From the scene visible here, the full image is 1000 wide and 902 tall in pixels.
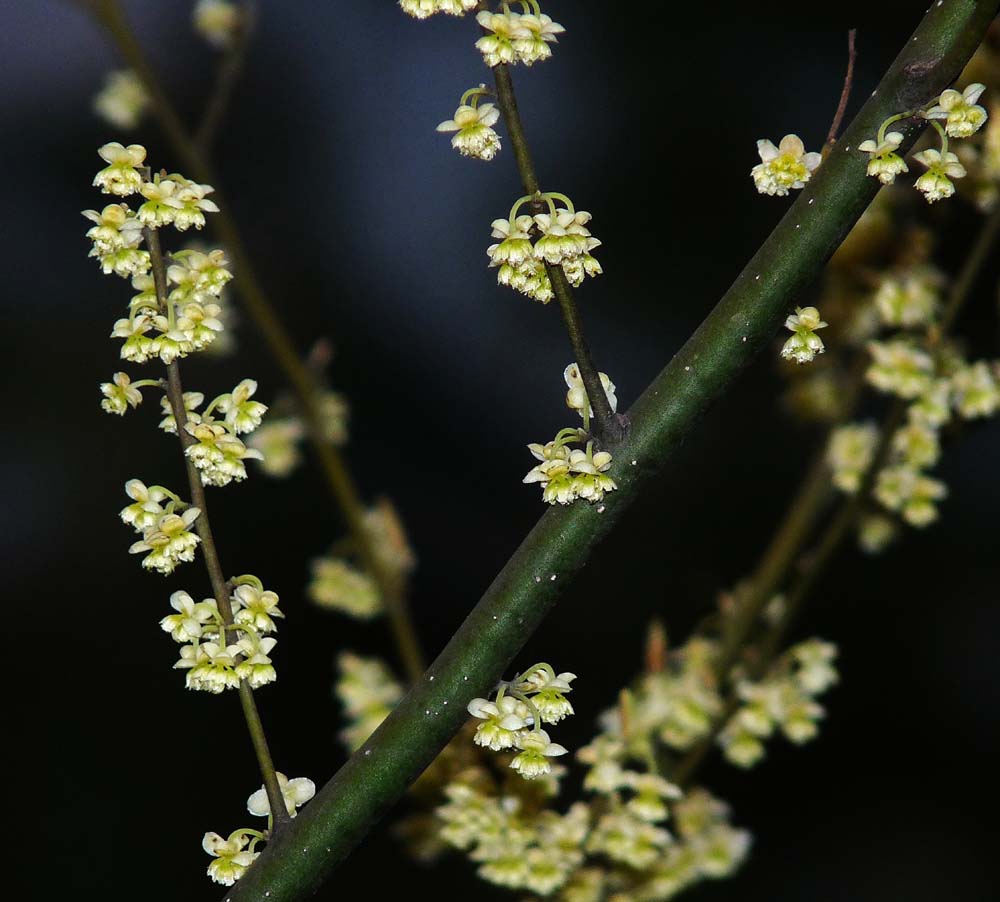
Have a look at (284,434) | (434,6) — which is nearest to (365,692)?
(284,434)

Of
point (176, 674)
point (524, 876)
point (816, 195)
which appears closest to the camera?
point (816, 195)

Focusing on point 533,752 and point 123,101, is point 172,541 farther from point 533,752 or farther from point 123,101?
point 123,101

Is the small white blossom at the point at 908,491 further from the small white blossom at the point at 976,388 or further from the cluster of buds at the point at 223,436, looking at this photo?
the cluster of buds at the point at 223,436

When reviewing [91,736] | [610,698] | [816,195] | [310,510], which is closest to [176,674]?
[91,736]

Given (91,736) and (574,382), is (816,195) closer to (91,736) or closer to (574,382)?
(574,382)

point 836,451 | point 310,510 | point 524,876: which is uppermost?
point 310,510

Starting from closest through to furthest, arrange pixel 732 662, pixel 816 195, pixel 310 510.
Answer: pixel 816 195 < pixel 732 662 < pixel 310 510
